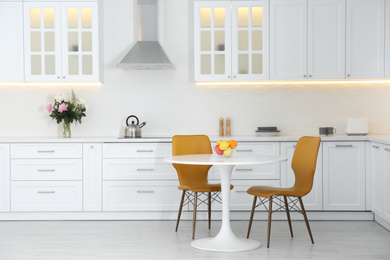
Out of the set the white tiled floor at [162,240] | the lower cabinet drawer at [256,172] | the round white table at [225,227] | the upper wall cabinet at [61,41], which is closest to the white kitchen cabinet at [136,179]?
the white tiled floor at [162,240]

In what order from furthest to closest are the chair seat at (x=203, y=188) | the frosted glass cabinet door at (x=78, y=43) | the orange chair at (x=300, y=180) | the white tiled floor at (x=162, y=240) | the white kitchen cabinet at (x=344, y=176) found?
the frosted glass cabinet door at (x=78, y=43) < the white kitchen cabinet at (x=344, y=176) < the chair seat at (x=203, y=188) < the orange chair at (x=300, y=180) < the white tiled floor at (x=162, y=240)

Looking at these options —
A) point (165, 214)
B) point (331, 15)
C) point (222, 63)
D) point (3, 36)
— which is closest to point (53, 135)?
point (3, 36)

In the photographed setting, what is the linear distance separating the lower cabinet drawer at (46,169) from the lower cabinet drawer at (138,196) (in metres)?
0.33

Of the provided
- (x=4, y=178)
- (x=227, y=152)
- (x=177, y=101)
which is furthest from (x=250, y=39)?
(x=4, y=178)

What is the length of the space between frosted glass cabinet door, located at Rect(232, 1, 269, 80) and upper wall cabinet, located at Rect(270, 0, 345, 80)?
0.28 ft

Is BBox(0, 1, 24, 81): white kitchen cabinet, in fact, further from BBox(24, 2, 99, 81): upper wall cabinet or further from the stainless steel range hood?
the stainless steel range hood

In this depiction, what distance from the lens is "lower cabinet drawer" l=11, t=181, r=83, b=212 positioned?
210 inches

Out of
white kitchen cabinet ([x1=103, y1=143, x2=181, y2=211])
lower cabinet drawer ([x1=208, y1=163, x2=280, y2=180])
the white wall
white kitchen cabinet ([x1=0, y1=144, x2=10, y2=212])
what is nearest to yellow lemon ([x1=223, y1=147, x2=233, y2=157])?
lower cabinet drawer ([x1=208, y1=163, x2=280, y2=180])

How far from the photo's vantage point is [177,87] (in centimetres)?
592

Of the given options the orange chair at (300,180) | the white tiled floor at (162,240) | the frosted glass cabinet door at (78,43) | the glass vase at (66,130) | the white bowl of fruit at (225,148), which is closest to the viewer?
the white tiled floor at (162,240)

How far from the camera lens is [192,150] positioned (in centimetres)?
502

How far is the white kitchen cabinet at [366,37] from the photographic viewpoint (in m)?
5.47

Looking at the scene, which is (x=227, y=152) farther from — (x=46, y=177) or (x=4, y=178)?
(x=4, y=178)

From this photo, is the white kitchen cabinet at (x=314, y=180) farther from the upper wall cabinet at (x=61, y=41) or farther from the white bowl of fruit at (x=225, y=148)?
the upper wall cabinet at (x=61, y=41)
